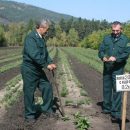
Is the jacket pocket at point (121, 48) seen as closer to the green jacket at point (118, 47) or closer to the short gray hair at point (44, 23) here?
the green jacket at point (118, 47)

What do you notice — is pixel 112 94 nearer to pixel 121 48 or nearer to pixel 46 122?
pixel 121 48

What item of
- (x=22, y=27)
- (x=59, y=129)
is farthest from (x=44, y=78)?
(x=22, y=27)

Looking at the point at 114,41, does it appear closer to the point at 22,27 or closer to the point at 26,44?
the point at 26,44

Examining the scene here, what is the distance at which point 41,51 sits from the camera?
9398mm

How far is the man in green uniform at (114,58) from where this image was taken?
9797mm

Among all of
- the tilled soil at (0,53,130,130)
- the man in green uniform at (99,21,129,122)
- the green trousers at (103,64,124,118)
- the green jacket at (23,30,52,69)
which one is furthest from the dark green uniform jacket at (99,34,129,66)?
the green jacket at (23,30,52,69)

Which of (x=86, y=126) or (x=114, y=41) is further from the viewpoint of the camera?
(x=114, y=41)

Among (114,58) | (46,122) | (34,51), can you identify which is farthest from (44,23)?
(46,122)

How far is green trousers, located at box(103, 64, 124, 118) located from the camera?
9.85 metres

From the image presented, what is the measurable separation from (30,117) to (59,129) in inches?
37.5

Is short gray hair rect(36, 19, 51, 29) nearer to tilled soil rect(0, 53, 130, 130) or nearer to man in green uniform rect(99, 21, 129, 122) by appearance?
man in green uniform rect(99, 21, 129, 122)

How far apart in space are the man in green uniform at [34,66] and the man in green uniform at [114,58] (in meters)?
1.39

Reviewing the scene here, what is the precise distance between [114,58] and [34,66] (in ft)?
5.93

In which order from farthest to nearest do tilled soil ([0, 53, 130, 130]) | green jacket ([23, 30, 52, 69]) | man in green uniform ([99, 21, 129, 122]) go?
man in green uniform ([99, 21, 129, 122])
green jacket ([23, 30, 52, 69])
tilled soil ([0, 53, 130, 130])
